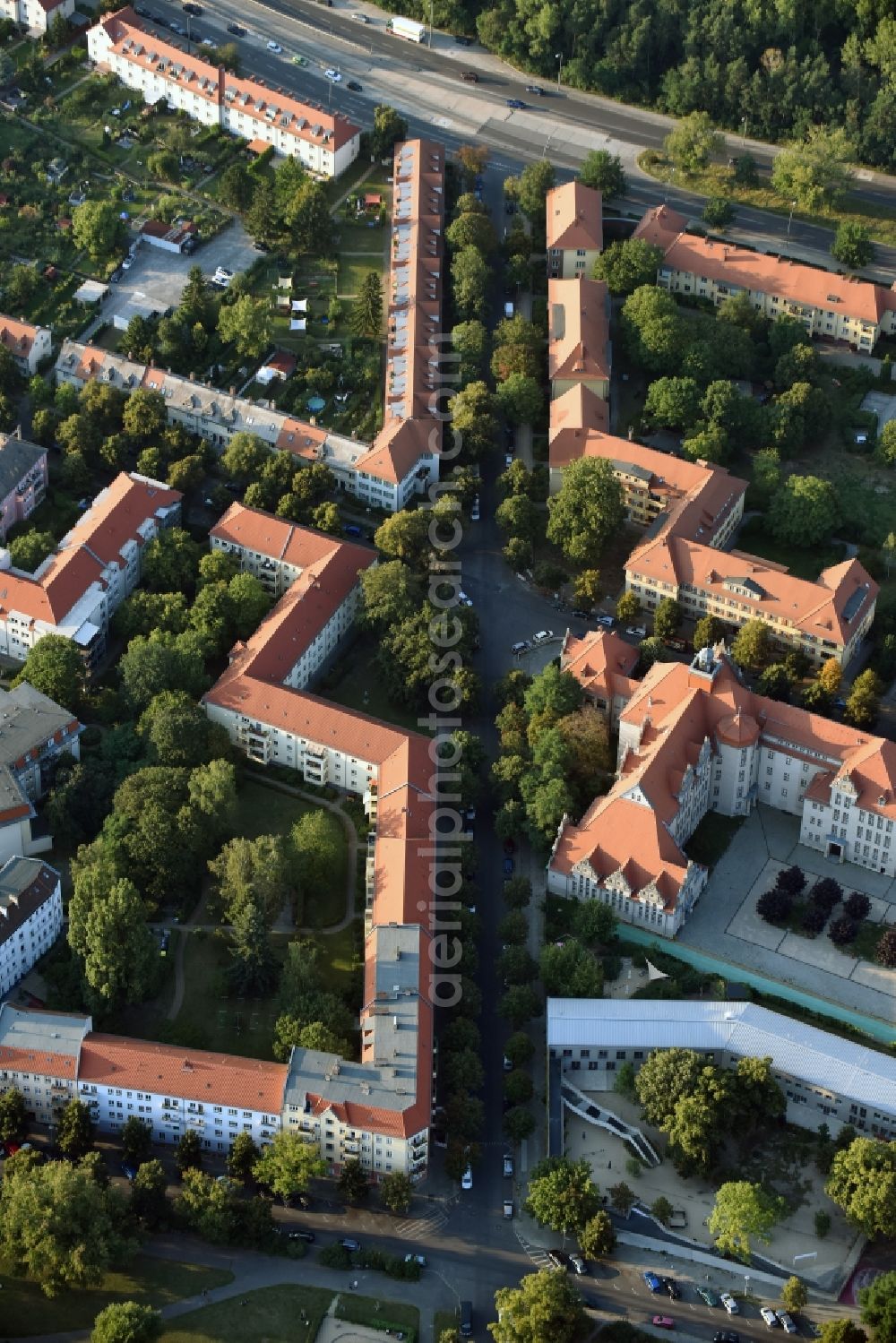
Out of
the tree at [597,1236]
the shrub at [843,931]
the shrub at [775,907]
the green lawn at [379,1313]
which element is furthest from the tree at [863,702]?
the green lawn at [379,1313]

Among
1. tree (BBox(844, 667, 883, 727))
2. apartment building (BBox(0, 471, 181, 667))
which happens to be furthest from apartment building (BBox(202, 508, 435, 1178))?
tree (BBox(844, 667, 883, 727))

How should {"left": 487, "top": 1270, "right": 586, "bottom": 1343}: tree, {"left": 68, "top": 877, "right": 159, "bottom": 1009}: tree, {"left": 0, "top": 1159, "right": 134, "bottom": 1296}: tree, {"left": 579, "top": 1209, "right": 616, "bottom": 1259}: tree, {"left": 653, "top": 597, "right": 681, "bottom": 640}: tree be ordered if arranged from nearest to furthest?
{"left": 487, "top": 1270, "right": 586, "bottom": 1343}: tree, {"left": 0, "top": 1159, "right": 134, "bottom": 1296}: tree, {"left": 579, "top": 1209, "right": 616, "bottom": 1259}: tree, {"left": 68, "top": 877, "right": 159, "bottom": 1009}: tree, {"left": 653, "top": 597, "right": 681, "bottom": 640}: tree

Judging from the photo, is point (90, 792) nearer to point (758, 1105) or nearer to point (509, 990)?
point (509, 990)

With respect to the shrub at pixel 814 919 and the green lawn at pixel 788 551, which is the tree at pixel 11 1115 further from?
the green lawn at pixel 788 551

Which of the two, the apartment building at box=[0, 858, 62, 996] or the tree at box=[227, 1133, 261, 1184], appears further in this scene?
the apartment building at box=[0, 858, 62, 996]

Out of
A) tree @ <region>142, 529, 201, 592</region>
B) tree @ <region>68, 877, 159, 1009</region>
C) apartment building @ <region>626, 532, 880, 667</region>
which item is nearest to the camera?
tree @ <region>68, 877, 159, 1009</region>

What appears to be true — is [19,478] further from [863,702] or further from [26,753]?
[863,702]

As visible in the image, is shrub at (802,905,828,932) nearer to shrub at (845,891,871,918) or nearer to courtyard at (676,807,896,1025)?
courtyard at (676,807,896,1025)
